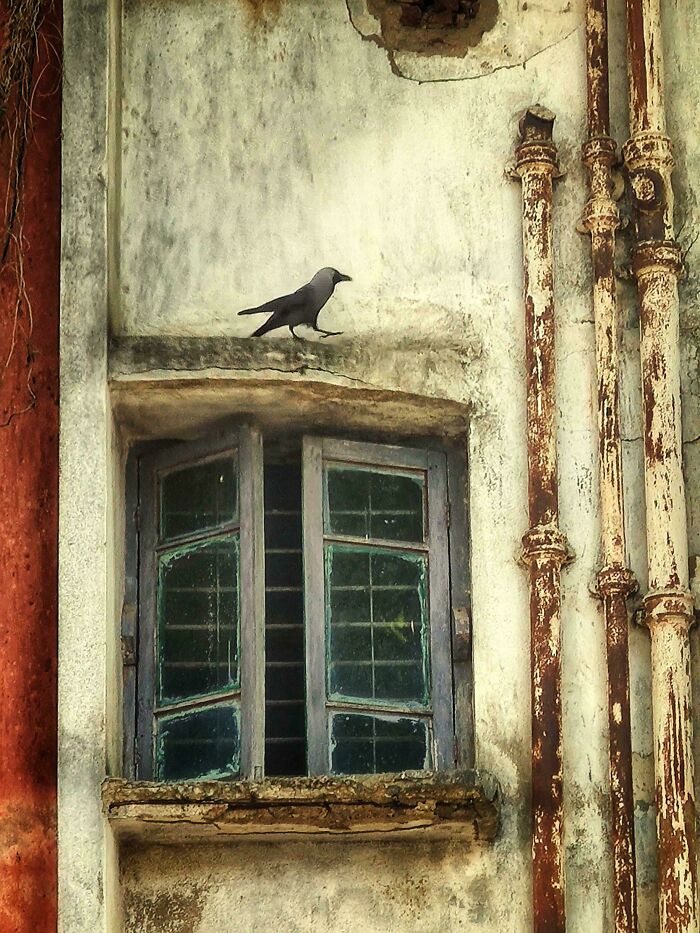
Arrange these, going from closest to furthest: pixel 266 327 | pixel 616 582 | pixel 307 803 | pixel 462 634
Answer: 1. pixel 307 803
2. pixel 616 582
3. pixel 462 634
4. pixel 266 327

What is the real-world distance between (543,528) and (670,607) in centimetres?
49

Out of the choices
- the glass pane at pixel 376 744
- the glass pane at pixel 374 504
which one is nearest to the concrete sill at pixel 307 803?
the glass pane at pixel 376 744

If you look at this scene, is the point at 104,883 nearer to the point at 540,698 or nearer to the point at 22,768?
the point at 22,768

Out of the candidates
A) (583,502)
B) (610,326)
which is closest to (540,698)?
(583,502)

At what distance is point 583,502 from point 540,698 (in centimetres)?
70

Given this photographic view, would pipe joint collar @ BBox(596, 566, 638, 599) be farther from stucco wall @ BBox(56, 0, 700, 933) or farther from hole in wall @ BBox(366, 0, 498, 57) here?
hole in wall @ BBox(366, 0, 498, 57)

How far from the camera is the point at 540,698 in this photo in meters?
6.46

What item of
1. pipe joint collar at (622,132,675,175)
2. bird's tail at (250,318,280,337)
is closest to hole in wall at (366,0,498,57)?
pipe joint collar at (622,132,675,175)

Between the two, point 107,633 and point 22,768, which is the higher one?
point 107,633

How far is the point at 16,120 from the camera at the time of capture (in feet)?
23.1

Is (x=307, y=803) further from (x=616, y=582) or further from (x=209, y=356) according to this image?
(x=209, y=356)

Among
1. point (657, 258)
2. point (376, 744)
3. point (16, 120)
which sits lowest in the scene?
point (376, 744)

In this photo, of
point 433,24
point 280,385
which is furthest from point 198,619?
point 433,24

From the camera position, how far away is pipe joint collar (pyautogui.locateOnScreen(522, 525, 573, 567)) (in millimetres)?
6586
